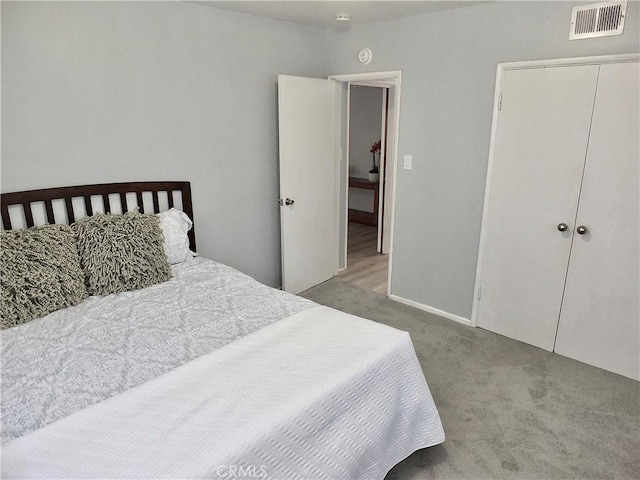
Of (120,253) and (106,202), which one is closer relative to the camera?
(120,253)

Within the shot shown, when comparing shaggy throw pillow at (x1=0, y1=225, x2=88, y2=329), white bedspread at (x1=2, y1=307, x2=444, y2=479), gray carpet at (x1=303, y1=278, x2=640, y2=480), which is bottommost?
gray carpet at (x1=303, y1=278, x2=640, y2=480)

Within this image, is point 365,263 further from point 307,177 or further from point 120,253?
point 120,253

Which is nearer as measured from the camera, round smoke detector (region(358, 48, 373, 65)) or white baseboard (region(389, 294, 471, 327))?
white baseboard (region(389, 294, 471, 327))

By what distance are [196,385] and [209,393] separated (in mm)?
71

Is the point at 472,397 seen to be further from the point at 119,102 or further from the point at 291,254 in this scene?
the point at 119,102

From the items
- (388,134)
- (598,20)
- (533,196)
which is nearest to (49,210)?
(533,196)

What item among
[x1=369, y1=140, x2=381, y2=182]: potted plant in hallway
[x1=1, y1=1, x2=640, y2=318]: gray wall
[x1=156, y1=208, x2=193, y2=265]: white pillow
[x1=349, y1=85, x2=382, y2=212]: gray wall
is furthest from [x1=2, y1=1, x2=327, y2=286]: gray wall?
[x1=349, y1=85, x2=382, y2=212]: gray wall

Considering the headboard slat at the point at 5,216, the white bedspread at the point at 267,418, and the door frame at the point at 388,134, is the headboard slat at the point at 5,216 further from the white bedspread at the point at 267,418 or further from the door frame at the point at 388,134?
the door frame at the point at 388,134

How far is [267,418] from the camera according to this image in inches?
55.0

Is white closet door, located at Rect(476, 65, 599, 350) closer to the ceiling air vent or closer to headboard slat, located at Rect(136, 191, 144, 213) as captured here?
the ceiling air vent

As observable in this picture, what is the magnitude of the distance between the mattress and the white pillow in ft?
1.69

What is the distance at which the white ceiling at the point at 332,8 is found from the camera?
2.83 m

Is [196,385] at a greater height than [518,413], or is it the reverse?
[196,385]

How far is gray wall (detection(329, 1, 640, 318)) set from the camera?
269 centimetres
